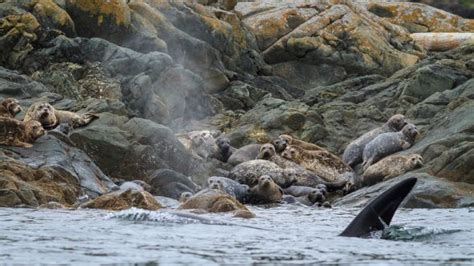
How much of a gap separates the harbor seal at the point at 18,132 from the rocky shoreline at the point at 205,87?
17cm

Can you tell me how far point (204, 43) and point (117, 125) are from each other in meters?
11.1

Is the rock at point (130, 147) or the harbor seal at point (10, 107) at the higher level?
the harbor seal at point (10, 107)

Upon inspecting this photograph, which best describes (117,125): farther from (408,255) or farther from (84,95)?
(408,255)

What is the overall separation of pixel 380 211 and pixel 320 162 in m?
11.4

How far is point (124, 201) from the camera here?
1224 centimetres

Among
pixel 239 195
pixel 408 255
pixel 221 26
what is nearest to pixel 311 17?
pixel 221 26

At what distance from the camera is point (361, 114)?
23.2 metres

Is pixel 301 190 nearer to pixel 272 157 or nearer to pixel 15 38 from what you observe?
pixel 272 157

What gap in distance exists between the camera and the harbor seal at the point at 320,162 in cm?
1946

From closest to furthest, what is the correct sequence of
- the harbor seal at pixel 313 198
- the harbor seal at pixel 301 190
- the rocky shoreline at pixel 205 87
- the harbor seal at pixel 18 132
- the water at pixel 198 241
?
the water at pixel 198 241
the harbor seal at pixel 18 132
the rocky shoreline at pixel 205 87
the harbor seal at pixel 313 198
the harbor seal at pixel 301 190

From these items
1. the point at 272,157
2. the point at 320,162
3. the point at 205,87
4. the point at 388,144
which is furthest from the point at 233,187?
the point at 205,87

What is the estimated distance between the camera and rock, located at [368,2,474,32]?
1516 inches

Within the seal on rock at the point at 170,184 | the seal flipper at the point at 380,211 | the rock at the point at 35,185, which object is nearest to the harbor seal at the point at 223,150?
the seal on rock at the point at 170,184

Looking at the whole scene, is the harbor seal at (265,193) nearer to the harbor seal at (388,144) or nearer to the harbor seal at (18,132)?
the harbor seal at (388,144)
